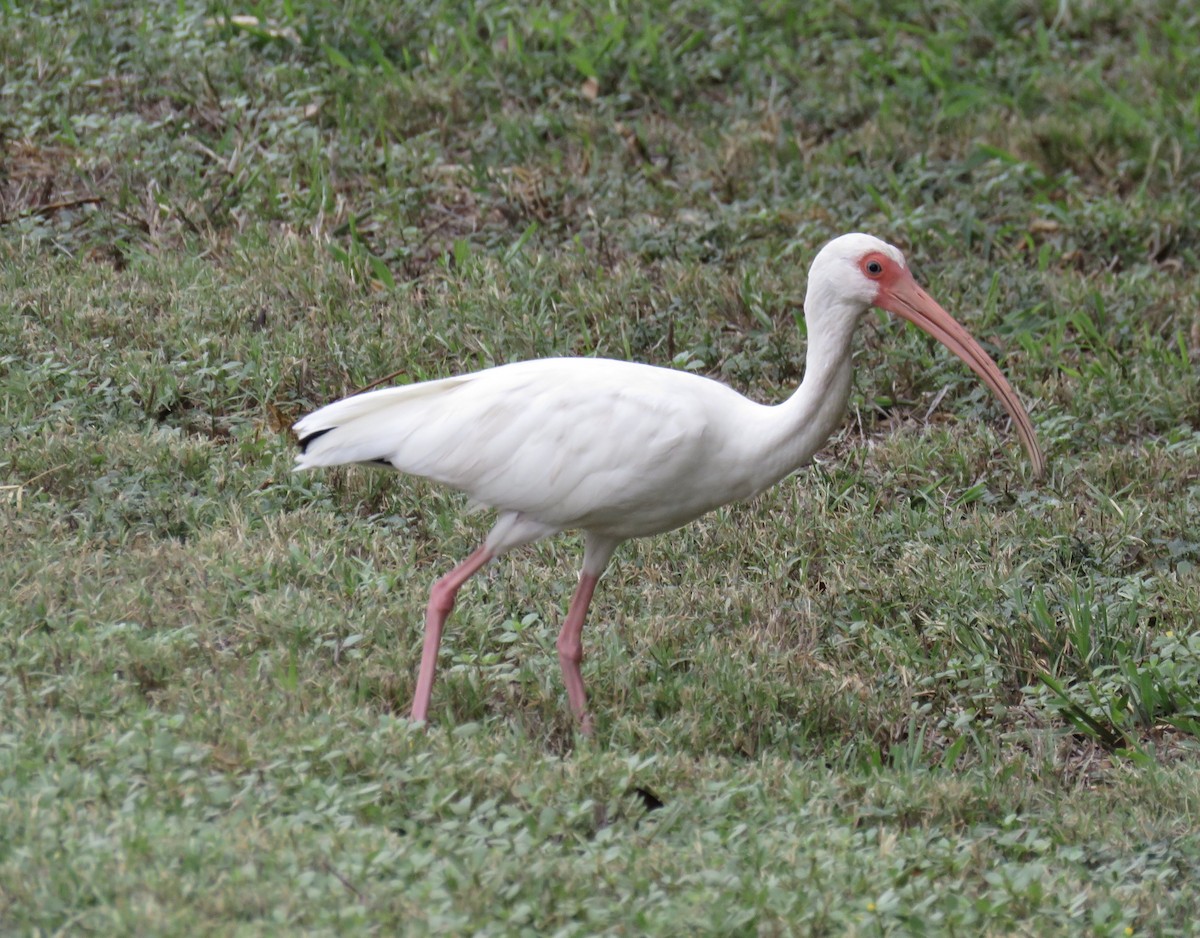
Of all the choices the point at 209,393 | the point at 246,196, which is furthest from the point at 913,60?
the point at 209,393

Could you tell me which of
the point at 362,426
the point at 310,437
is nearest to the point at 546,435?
the point at 362,426

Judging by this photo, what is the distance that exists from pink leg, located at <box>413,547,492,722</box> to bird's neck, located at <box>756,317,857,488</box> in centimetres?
88

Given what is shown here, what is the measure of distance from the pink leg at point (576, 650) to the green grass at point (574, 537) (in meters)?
0.09

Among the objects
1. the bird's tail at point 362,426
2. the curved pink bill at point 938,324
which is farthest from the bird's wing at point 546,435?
the curved pink bill at point 938,324

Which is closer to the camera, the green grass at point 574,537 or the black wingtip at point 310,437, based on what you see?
the green grass at point 574,537

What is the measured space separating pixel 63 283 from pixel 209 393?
1082 mm

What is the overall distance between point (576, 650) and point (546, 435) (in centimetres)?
65

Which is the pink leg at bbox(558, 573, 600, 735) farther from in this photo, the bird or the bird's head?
the bird's head

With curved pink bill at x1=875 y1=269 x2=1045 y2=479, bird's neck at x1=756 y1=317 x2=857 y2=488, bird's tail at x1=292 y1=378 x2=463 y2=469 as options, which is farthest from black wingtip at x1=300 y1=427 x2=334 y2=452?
curved pink bill at x1=875 y1=269 x2=1045 y2=479

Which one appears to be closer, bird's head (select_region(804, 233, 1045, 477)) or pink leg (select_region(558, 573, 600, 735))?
bird's head (select_region(804, 233, 1045, 477))

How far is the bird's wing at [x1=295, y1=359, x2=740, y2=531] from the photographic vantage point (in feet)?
14.9

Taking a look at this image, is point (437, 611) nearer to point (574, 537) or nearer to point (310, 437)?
point (310, 437)

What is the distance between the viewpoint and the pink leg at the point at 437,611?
4.59 metres

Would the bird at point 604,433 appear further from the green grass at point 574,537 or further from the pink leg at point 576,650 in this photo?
the green grass at point 574,537
